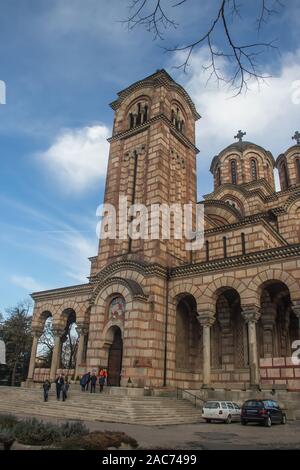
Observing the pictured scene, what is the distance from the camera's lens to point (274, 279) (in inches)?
775

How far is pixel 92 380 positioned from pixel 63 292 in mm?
9865

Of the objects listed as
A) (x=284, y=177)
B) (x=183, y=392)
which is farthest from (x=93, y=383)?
(x=284, y=177)

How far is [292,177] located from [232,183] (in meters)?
5.26

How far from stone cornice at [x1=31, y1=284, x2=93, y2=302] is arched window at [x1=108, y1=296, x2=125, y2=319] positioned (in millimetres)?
4032

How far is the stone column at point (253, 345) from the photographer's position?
1909 cm

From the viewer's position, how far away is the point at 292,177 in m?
34.8

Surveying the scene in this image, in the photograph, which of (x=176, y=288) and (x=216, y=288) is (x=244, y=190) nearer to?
(x=176, y=288)

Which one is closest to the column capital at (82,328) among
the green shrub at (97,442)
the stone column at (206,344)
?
the stone column at (206,344)

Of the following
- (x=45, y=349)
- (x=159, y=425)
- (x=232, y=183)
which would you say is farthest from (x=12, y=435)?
(x=45, y=349)

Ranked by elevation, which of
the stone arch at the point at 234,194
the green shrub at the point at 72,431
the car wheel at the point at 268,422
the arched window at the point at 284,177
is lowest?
Answer: the car wheel at the point at 268,422

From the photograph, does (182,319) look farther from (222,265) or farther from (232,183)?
(232,183)

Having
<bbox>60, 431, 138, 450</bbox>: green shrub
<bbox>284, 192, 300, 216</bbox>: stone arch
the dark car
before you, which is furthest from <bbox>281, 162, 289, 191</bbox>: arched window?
<bbox>60, 431, 138, 450</bbox>: green shrub

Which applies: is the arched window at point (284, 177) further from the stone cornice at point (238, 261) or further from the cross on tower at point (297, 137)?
the stone cornice at point (238, 261)

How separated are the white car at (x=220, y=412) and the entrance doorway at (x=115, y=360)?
23.0 ft
